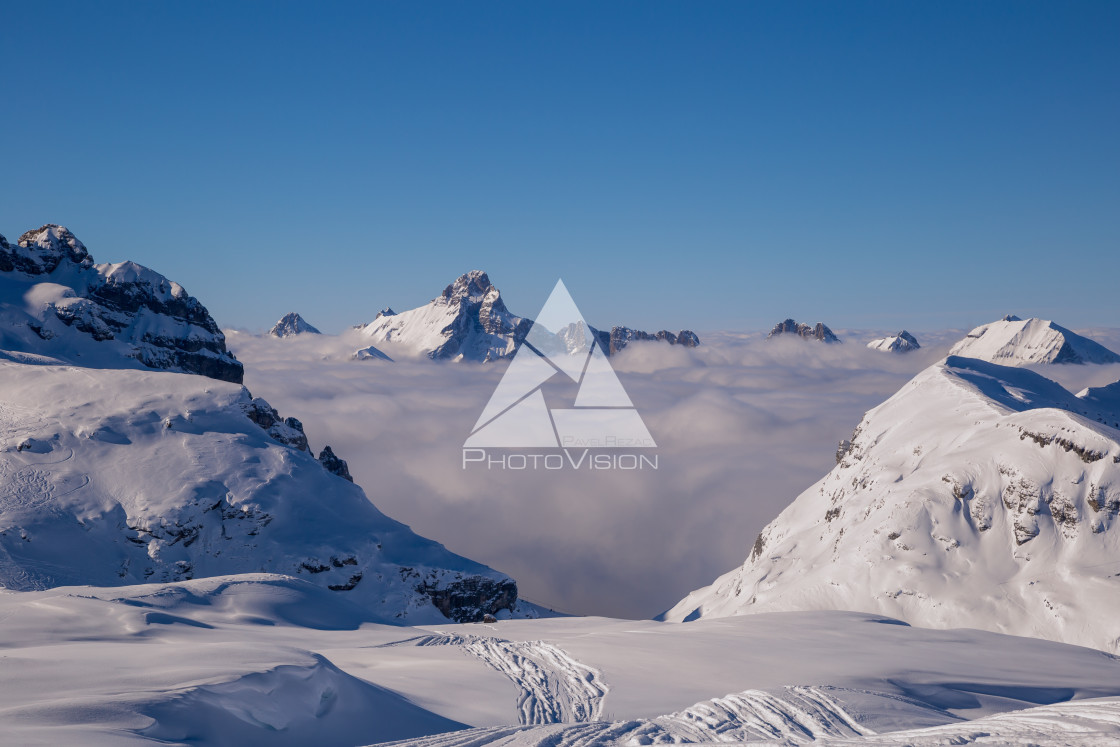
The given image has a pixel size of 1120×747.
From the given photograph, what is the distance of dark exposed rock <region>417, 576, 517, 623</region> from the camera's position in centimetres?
7944

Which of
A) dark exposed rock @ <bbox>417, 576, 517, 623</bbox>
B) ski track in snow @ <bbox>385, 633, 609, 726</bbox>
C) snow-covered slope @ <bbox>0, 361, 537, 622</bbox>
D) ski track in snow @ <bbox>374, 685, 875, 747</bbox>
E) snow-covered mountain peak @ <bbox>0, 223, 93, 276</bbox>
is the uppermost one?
snow-covered mountain peak @ <bbox>0, 223, 93, 276</bbox>

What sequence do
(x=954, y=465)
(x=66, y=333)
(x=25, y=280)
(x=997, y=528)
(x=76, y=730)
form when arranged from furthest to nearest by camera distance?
1. (x=25, y=280)
2. (x=66, y=333)
3. (x=954, y=465)
4. (x=997, y=528)
5. (x=76, y=730)

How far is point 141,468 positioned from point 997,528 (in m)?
101

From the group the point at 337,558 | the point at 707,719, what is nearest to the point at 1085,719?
the point at 707,719

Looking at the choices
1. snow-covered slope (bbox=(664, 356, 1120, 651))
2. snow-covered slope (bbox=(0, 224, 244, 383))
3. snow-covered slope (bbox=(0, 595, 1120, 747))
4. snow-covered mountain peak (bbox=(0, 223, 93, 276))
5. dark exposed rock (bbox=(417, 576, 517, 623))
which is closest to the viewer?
snow-covered slope (bbox=(0, 595, 1120, 747))

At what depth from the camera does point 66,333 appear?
11906cm

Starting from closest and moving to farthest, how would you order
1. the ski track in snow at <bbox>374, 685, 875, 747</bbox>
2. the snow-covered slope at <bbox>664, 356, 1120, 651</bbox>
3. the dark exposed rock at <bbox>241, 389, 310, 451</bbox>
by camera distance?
the ski track in snow at <bbox>374, 685, 875, 747</bbox>, the snow-covered slope at <bbox>664, 356, 1120, 651</bbox>, the dark exposed rock at <bbox>241, 389, 310, 451</bbox>

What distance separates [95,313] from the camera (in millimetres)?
124125

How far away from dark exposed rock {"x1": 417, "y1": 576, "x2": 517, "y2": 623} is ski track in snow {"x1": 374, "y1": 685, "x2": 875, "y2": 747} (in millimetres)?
65176

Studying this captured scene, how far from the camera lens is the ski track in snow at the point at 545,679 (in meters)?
19.0

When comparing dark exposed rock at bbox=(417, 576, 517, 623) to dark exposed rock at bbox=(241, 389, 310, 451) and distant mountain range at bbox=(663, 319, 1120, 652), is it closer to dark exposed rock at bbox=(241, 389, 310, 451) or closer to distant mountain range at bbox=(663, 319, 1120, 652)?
dark exposed rock at bbox=(241, 389, 310, 451)

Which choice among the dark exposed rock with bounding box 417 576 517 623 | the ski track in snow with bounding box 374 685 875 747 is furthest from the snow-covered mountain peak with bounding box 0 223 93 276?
the ski track in snow with bounding box 374 685 875 747

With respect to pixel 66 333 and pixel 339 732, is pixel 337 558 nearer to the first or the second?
pixel 339 732

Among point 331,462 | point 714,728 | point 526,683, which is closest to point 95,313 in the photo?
point 331,462
